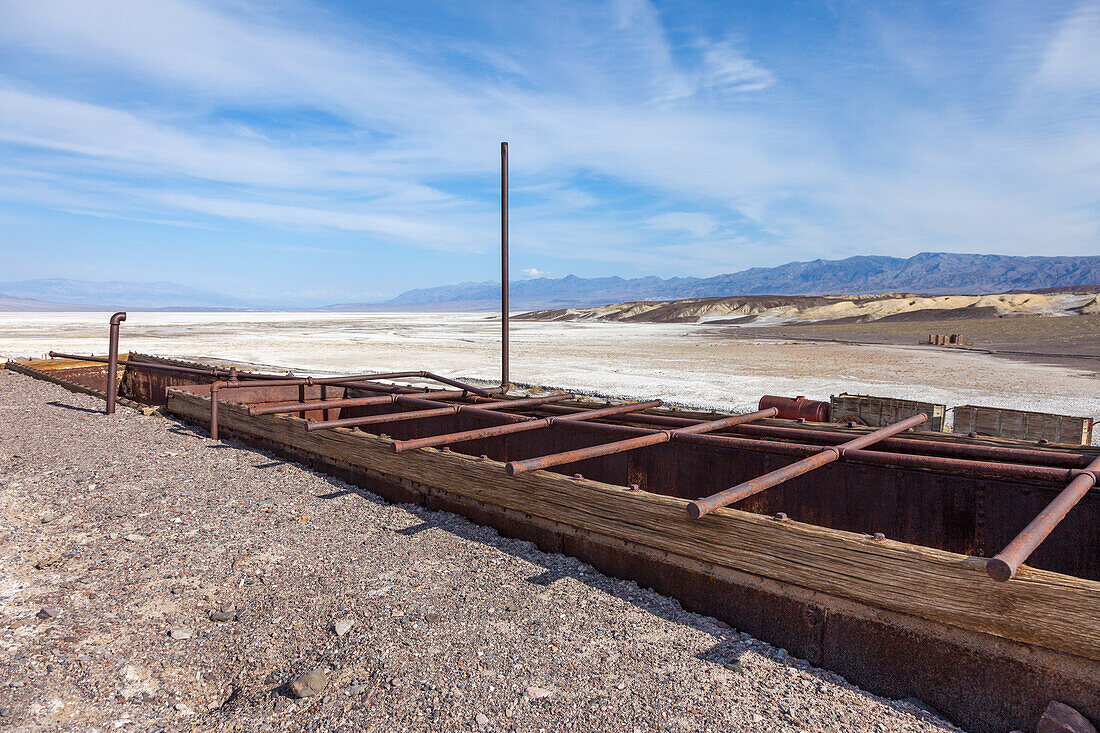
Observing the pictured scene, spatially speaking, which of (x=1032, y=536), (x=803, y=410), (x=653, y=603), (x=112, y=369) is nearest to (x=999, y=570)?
(x=1032, y=536)

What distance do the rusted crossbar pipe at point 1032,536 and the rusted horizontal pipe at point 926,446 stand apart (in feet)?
2.70

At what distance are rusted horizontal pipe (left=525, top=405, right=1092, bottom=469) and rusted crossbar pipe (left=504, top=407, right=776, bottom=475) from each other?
239 mm

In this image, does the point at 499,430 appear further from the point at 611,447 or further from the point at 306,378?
the point at 306,378

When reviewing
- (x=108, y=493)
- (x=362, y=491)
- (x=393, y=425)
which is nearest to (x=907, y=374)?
(x=393, y=425)

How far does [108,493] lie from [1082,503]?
722 centimetres

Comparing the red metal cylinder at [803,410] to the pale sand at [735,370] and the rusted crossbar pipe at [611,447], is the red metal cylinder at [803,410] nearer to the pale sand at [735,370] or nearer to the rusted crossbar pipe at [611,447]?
the rusted crossbar pipe at [611,447]

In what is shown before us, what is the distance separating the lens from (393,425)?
8391 millimetres

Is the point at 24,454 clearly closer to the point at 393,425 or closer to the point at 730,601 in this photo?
the point at 393,425

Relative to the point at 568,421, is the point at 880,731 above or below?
below

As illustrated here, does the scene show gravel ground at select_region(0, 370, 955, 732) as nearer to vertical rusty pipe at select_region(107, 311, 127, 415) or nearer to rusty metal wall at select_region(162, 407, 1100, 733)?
rusty metal wall at select_region(162, 407, 1100, 733)

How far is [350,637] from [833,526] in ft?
11.1

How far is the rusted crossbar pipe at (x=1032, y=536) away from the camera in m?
2.25

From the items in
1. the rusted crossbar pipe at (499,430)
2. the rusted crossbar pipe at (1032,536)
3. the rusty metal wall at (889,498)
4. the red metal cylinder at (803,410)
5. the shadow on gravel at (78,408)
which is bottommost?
the shadow on gravel at (78,408)

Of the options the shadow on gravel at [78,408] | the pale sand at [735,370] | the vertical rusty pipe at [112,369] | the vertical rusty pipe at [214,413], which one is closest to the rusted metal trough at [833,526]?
the vertical rusty pipe at [214,413]
